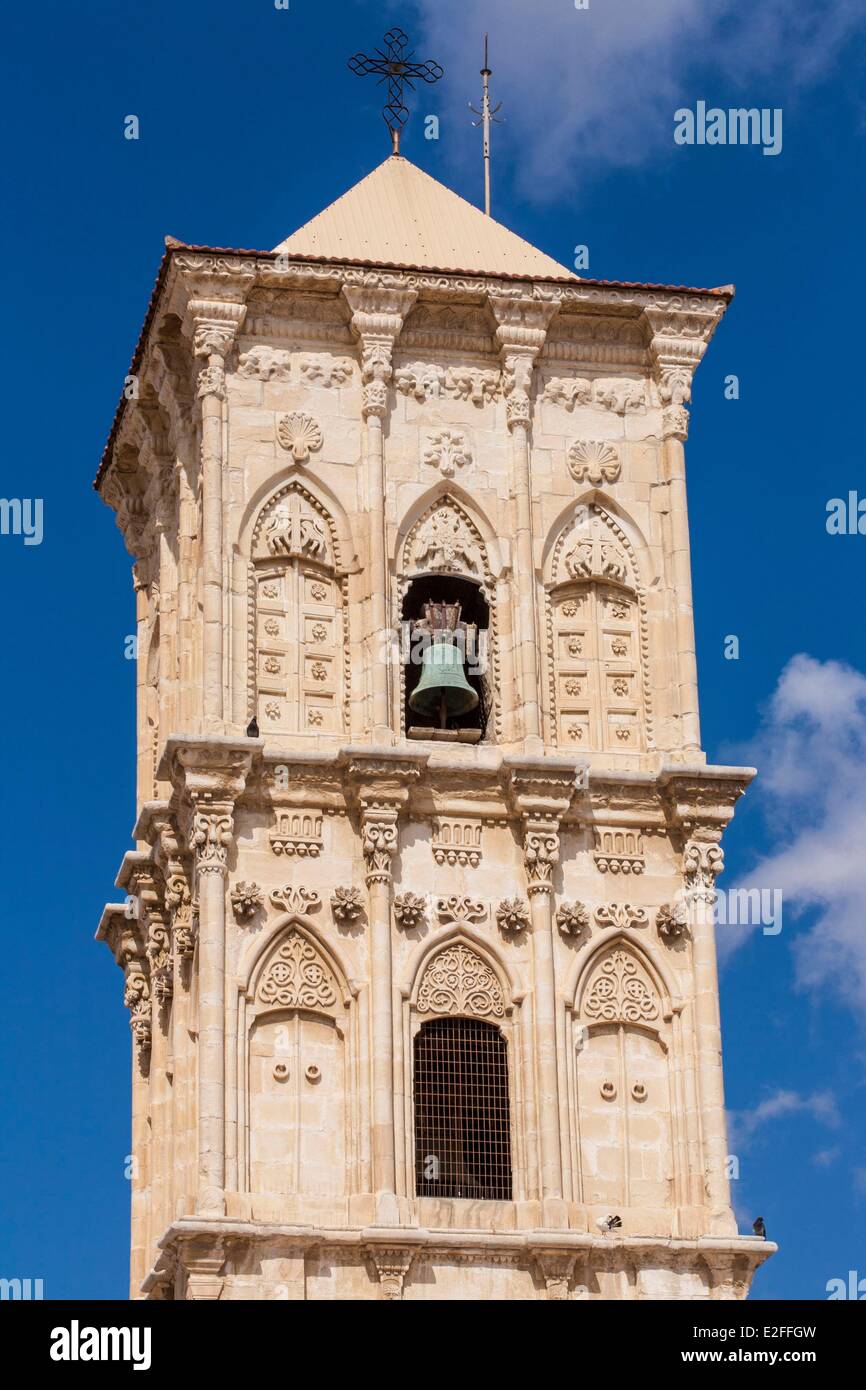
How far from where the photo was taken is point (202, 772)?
37219mm

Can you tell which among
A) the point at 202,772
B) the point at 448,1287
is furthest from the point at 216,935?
the point at 448,1287

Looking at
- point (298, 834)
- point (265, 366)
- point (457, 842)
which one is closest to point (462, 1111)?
point (457, 842)

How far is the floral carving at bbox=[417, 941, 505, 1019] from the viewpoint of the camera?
37.4 metres

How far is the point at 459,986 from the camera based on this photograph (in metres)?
37.5

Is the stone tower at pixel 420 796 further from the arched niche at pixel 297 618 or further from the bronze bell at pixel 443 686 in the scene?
the bronze bell at pixel 443 686

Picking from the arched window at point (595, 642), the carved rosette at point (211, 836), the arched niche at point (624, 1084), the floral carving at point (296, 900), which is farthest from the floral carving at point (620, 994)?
the carved rosette at point (211, 836)

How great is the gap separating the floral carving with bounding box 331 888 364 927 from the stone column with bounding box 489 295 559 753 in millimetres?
3416

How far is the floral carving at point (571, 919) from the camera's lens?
37844 mm

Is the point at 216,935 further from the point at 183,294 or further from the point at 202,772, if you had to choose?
the point at 183,294

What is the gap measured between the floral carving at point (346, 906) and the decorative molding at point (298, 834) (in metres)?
0.54

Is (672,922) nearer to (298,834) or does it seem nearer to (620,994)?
(620,994)

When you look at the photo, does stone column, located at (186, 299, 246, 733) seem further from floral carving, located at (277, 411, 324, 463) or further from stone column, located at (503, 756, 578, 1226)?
stone column, located at (503, 756, 578, 1226)
